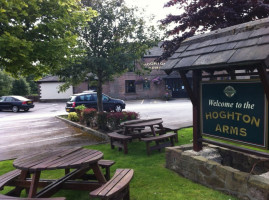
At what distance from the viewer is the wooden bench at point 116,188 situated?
10.7 ft

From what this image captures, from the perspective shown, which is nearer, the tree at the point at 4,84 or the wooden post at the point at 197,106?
the wooden post at the point at 197,106

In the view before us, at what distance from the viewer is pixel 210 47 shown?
463cm

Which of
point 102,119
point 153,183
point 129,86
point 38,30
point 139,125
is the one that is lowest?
point 153,183

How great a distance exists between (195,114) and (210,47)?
1.51 metres

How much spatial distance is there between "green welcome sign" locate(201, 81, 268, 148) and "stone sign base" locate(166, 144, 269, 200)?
517mm

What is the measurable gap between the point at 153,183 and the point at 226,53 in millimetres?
2771

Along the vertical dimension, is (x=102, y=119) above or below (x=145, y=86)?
below

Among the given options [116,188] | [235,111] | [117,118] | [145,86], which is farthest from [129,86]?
[116,188]

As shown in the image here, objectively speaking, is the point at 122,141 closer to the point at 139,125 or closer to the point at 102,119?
the point at 139,125

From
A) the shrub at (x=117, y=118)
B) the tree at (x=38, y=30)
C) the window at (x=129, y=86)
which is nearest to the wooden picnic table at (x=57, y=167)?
the tree at (x=38, y=30)

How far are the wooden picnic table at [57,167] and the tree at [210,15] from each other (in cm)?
575

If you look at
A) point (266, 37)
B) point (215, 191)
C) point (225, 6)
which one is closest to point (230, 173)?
point (215, 191)

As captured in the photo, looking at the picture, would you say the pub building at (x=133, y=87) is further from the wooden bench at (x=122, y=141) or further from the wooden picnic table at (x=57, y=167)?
the wooden picnic table at (x=57, y=167)

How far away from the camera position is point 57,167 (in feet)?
11.6
